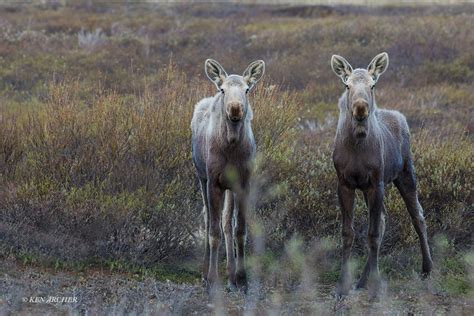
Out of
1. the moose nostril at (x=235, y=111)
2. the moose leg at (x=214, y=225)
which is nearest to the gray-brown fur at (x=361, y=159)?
the moose nostril at (x=235, y=111)

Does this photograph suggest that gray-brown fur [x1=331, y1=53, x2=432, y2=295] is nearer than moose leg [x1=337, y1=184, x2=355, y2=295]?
Yes

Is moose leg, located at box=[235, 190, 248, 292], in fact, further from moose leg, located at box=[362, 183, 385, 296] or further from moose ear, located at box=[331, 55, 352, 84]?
moose ear, located at box=[331, 55, 352, 84]

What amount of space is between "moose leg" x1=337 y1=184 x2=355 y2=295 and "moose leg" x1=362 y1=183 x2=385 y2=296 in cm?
19

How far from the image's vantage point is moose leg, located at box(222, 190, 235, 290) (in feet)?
29.3

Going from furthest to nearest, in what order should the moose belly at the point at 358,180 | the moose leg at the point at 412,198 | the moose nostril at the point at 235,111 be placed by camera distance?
the moose leg at the point at 412,198 < the moose belly at the point at 358,180 < the moose nostril at the point at 235,111

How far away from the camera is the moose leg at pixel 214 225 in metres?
8.59

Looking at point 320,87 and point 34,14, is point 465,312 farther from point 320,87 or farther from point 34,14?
point 34,14

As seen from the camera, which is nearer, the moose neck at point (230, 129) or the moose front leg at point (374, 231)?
the moose neck at point (230, 129)

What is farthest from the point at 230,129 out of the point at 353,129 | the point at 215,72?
the point at 353,129

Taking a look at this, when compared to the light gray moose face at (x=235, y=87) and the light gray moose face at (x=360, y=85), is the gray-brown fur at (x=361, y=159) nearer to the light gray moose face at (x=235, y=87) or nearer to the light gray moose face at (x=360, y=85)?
the light gray moose face at (x=360, y=85)

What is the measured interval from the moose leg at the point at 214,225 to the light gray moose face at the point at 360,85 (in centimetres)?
156

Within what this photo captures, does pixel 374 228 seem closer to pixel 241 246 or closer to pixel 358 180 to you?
pixel 358 180

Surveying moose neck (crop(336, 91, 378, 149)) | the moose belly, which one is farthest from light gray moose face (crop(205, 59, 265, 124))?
the moose belly

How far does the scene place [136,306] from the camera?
25.6ft
